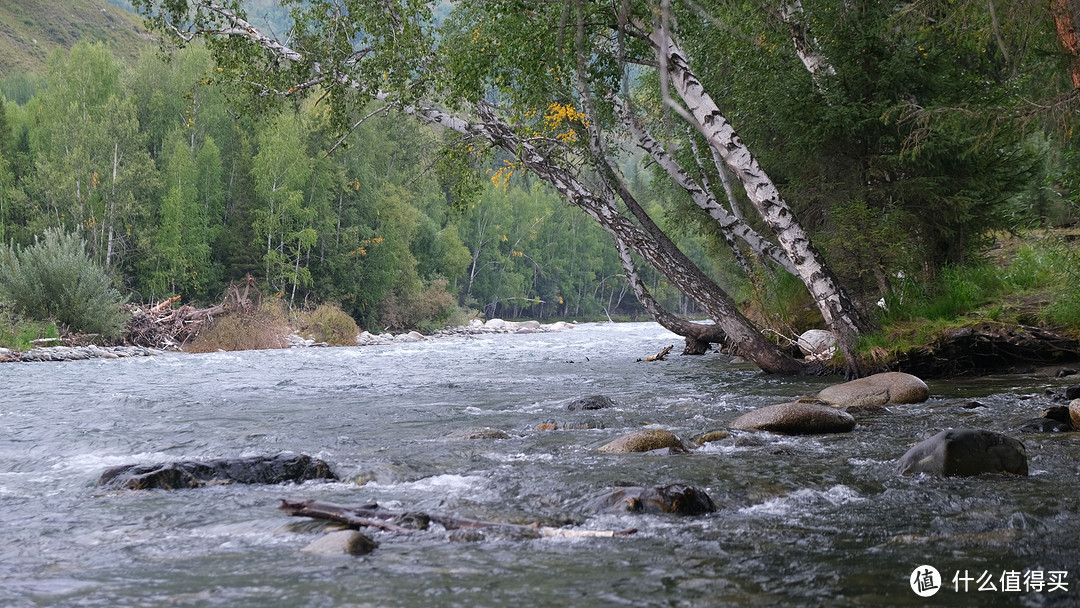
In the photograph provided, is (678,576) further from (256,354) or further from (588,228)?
(588,228)

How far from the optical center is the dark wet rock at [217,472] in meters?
5.21

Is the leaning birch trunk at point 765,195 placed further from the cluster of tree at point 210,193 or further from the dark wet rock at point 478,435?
the cluster of tree at point 210,193

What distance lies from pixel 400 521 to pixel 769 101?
882 centimetres

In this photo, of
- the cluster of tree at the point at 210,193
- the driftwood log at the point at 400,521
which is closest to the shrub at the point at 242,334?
the cluster of tree at the point at 210,193

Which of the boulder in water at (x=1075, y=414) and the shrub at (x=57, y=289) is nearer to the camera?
the boulder in water at (x=1075, y=414)

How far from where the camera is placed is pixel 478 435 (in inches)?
283

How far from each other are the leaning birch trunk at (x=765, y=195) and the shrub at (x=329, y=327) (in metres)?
24.6

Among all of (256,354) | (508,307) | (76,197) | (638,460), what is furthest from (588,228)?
(638,460)

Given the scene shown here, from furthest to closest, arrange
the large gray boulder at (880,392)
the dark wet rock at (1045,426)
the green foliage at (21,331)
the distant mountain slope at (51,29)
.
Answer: the distant mountain slope at (51,29) < the green foliage at (21,331) < the large gray boulder at (880,392) < the dark wet rock at (1045,426)

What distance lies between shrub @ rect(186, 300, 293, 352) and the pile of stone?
2319 millimetres

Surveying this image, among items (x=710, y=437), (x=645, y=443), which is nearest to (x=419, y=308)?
(x=710, y=437)

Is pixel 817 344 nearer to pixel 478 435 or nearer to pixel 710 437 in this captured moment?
pixel 710 437

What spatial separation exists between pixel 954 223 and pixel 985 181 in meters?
0.86

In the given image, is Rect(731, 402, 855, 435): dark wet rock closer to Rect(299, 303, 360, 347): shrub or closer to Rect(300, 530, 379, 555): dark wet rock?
Rect(300, 530, 379, 555): dark wet rock
